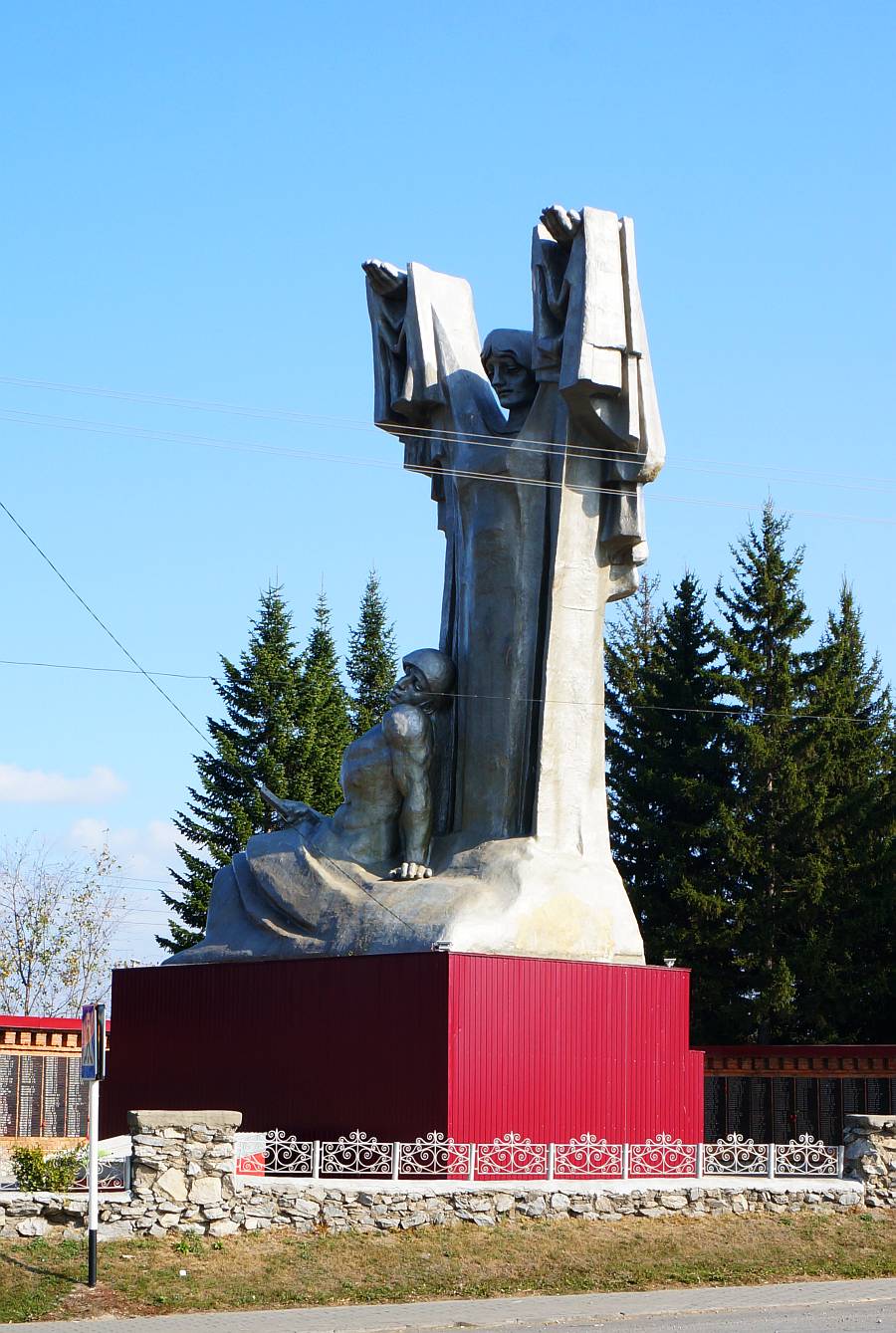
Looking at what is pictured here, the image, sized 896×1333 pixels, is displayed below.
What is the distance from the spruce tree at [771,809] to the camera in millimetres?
31594

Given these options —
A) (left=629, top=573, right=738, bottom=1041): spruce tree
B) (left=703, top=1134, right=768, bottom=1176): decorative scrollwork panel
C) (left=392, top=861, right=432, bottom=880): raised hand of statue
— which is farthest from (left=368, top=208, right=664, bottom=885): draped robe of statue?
(left=629, top=573, right=738, bottom=1041): spruce tree

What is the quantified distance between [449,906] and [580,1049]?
6.36 feet

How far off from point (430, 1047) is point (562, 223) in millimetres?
8328

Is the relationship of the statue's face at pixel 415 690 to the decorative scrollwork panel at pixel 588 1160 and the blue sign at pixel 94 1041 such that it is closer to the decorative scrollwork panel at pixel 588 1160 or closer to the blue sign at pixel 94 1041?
the decorative scrollwork panel at pixel 588 1160

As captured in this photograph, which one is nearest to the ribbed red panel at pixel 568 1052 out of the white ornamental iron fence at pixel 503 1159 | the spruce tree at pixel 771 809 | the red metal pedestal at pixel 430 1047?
the red metal pedestal at pixel 430 1047

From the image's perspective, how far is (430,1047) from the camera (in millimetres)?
17297

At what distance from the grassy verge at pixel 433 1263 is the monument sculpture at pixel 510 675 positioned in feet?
10.9

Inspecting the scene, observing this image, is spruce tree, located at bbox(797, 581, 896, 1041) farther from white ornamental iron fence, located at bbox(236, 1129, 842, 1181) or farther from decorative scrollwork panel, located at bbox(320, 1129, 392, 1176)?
decorative scrollwork panel, located at bbox(320, 1129, 392, 1176)

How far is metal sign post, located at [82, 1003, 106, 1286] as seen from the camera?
13438mm

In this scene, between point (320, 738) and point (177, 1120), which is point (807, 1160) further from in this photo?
point (320, 738)

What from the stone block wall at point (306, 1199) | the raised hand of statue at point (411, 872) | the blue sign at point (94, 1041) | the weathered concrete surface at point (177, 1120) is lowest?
the stone block wall at point (306, 1199)

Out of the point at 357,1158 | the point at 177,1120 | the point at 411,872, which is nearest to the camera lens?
the point at 177,1120

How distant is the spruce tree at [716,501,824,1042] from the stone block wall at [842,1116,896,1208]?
43.4 feet

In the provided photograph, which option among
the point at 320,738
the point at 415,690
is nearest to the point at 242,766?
the point at 320,738
